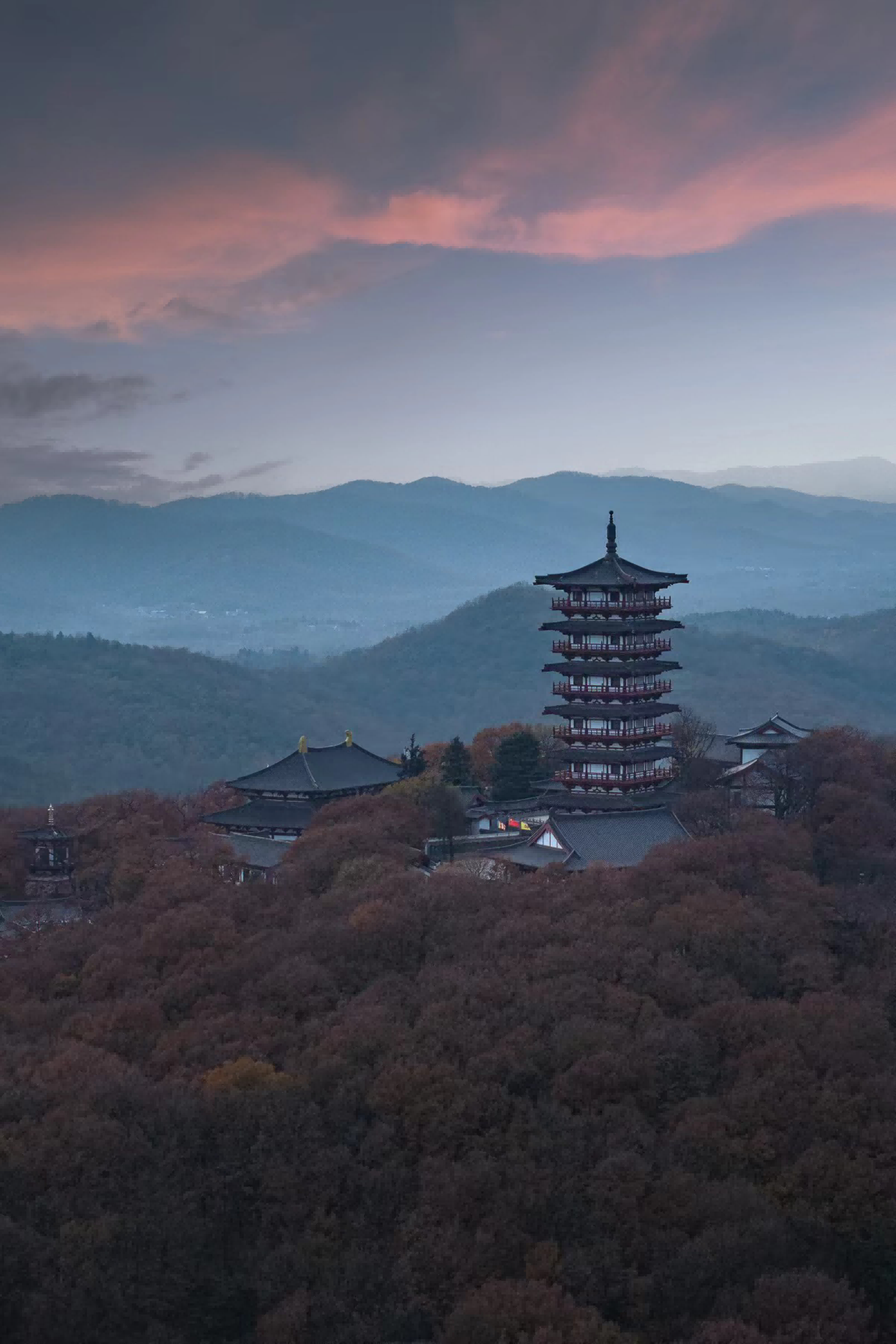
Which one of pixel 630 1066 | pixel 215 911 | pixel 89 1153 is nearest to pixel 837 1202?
pixel 630 1066

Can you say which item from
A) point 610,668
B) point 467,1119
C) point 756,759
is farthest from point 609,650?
point 467,1119

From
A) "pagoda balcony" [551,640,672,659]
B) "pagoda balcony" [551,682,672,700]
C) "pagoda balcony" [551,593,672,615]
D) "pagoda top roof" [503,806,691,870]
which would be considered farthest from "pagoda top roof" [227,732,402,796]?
"pagoda top roof" [503,806,691,870]

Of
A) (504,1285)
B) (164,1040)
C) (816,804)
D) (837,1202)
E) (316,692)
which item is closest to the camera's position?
(504,1285)

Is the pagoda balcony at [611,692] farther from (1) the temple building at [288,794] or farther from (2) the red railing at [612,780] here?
(1) the temple building at [288,794]

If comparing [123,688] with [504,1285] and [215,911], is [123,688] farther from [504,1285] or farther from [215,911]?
[504,1285]

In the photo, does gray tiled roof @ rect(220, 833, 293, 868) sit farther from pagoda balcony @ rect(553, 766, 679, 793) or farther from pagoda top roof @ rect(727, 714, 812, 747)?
pagoda top roof @ rect(727, 714, 812, 747)

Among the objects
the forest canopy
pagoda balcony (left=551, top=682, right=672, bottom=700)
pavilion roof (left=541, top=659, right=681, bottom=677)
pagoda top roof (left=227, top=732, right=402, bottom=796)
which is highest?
pavilion roof (left=541, top=659, right=681, bottom=677)

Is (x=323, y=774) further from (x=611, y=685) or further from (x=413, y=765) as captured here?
(x=611, y=685)
